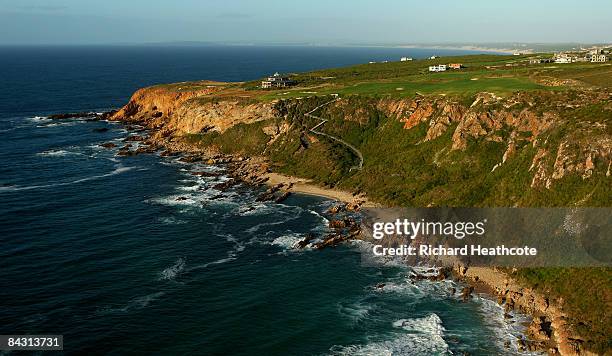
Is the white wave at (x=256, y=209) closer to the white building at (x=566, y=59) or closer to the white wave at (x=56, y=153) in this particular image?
the white wave at (x=56, y=153)

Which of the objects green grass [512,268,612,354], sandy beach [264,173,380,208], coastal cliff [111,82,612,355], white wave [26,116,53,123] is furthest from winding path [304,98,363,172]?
white wave [26,116,53,123]

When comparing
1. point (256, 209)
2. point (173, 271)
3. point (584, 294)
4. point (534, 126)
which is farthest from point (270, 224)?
point (534, 126)

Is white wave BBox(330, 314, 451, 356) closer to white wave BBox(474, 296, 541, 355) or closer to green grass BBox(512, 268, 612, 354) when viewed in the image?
white wave BBox(474, 296, 541, 355)

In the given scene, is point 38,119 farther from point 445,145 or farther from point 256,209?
point 445,145

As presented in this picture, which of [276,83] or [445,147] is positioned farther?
[276,83]

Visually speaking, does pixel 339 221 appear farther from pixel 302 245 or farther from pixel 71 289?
pixel 71 289

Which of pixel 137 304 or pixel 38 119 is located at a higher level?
pixel 38 119
